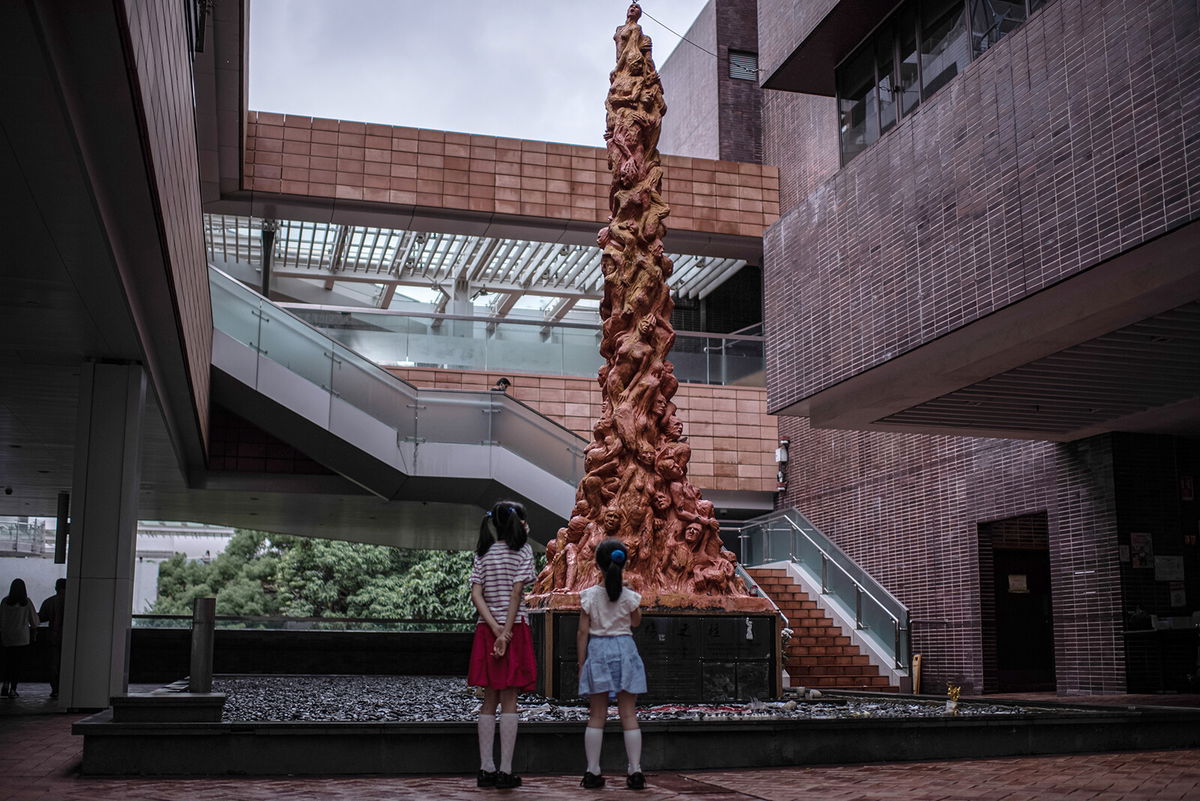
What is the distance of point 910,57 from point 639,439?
18.5 feet

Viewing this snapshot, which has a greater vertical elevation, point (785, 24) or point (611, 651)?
point (785, 24)

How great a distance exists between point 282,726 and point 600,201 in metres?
16.6

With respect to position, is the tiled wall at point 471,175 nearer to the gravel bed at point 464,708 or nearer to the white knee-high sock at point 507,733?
the gravel bed at point 464,708

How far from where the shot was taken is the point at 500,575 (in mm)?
6148

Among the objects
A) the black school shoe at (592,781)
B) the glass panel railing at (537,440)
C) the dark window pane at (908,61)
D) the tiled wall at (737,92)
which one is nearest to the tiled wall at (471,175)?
the tiled wall at (737,92)

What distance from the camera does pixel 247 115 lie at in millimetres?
20406

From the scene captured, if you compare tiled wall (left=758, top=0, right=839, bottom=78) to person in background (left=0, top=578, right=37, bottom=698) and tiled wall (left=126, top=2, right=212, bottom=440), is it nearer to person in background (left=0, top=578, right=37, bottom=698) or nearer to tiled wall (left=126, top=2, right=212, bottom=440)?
tiled wall (left=126, top=2, right=212, bottom=440)

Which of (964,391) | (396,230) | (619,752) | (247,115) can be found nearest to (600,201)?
(396,230)

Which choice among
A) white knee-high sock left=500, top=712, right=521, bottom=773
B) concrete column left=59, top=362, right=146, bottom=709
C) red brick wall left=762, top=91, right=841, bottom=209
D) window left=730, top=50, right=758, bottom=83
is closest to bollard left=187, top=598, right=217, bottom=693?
white knee-high sock left=500, top=712, right=521, bottom=773

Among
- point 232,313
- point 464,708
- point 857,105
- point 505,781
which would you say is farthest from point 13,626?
point 857,105

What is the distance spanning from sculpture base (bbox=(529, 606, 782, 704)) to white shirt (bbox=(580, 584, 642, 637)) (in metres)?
3.52

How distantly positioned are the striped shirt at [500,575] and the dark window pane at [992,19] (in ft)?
25.4

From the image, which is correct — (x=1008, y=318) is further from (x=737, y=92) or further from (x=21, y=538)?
(x=21, y=538)

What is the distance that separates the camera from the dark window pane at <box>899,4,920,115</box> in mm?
12977
